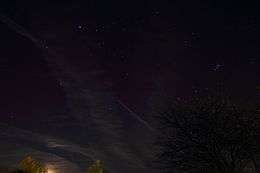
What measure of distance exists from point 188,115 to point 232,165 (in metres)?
3.19

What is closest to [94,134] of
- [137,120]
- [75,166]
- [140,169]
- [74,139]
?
[74,139]

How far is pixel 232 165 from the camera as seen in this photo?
1727cm

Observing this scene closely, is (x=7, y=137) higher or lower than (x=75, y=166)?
higher

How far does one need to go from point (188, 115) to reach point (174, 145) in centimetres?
173

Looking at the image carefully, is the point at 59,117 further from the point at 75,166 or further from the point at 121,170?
the point at 121,170

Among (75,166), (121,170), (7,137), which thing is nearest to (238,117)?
(7,137)

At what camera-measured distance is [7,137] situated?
40625 millimetres

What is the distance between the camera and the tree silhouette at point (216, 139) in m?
17.1

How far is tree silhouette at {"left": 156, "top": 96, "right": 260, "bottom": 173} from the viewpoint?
56.1 feet

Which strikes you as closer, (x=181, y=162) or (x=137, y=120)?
(x=181, y=162)

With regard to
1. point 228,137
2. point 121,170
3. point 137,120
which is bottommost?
point 121,170

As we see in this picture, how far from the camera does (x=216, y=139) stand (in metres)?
17.1

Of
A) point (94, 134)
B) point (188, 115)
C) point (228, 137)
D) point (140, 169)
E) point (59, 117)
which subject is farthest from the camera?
point (140, 169)

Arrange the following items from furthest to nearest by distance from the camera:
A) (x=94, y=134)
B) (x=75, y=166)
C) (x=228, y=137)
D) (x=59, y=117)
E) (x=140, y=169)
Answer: (x=140, y=169) → (x=75, y=166) → (x=94, y=134) → (x=59, y=117) → (x=228, y=137)
